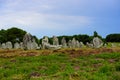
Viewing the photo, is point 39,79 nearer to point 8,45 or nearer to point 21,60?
point 21,60

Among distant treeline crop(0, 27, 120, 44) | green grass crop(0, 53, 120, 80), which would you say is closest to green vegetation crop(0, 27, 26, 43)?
distant treeline crop(0, 27, 120, 44)

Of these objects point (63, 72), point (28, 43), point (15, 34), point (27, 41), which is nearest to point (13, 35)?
point (15, 34)

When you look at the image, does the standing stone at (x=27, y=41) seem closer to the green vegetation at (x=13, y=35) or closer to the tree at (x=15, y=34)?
the green vegetation at (x=13, y=35)

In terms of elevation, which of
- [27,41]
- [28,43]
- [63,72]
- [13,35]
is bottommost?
[63,72]

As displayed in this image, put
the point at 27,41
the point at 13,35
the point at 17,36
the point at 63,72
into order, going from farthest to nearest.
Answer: the point at 17,36, the point at 13,35, the point at 27,41, the point at 63,72

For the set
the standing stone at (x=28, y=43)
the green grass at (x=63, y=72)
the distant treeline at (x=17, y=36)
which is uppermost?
the distant treeline at (x=17, y=36)

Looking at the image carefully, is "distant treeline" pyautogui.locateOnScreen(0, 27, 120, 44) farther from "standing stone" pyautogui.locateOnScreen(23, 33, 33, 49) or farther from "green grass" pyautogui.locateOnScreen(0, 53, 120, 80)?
"green grass" pyautogui.locateOnScreen(0, 53, 120, 80)

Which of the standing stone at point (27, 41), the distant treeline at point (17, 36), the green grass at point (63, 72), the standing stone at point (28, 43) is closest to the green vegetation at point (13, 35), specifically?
the distant treeline at point (17, 36)

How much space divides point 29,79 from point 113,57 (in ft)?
42.4

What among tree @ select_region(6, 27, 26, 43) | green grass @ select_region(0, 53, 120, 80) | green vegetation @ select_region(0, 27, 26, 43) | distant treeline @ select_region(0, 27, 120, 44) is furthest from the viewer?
tree @ select_region(6, 27, 26, 43)

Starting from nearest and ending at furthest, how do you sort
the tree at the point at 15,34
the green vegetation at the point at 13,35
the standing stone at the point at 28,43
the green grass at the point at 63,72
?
the green grass at the point at 63,72, the standing stone at the point at 28,43, the green vegetation at the point at 13,35, the tree at the point at 15,34

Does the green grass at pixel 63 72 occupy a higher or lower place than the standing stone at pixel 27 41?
lower

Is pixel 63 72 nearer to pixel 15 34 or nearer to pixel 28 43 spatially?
pixel 28 43

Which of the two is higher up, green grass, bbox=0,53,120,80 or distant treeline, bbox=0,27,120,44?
distant treeline, bbox=0,27,120,44
